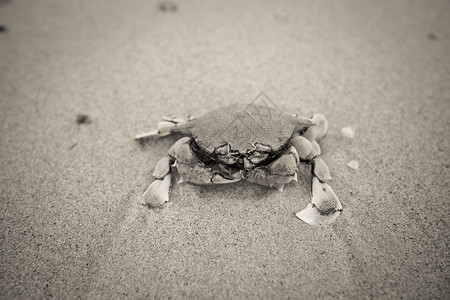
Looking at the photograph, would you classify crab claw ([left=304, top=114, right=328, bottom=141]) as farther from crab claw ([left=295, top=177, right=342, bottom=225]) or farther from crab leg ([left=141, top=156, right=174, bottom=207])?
crab leg ([left=141, top=156, right=174, bottom=207])

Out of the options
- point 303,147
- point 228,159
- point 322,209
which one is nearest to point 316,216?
point 322,209

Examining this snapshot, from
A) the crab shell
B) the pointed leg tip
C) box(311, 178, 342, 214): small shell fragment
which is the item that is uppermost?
the crab shell

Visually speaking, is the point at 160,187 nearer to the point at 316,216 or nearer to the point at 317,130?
the point at 316,216

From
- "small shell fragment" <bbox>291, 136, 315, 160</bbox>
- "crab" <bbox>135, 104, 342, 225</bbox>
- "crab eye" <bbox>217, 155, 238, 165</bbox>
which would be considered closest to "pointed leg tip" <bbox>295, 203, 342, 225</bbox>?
"crab" <bbox>135, 104, 342, 225</bbox>

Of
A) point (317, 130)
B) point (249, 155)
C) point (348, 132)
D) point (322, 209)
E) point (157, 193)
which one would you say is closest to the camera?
point (249, 155)

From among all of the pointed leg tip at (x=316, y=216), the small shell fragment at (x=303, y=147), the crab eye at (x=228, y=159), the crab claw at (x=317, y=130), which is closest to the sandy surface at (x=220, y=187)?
the pointed leg tip at (x=316, y=216)

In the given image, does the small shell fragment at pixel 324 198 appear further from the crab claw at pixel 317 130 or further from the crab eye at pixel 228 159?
the crab eye at pixel 228 159
